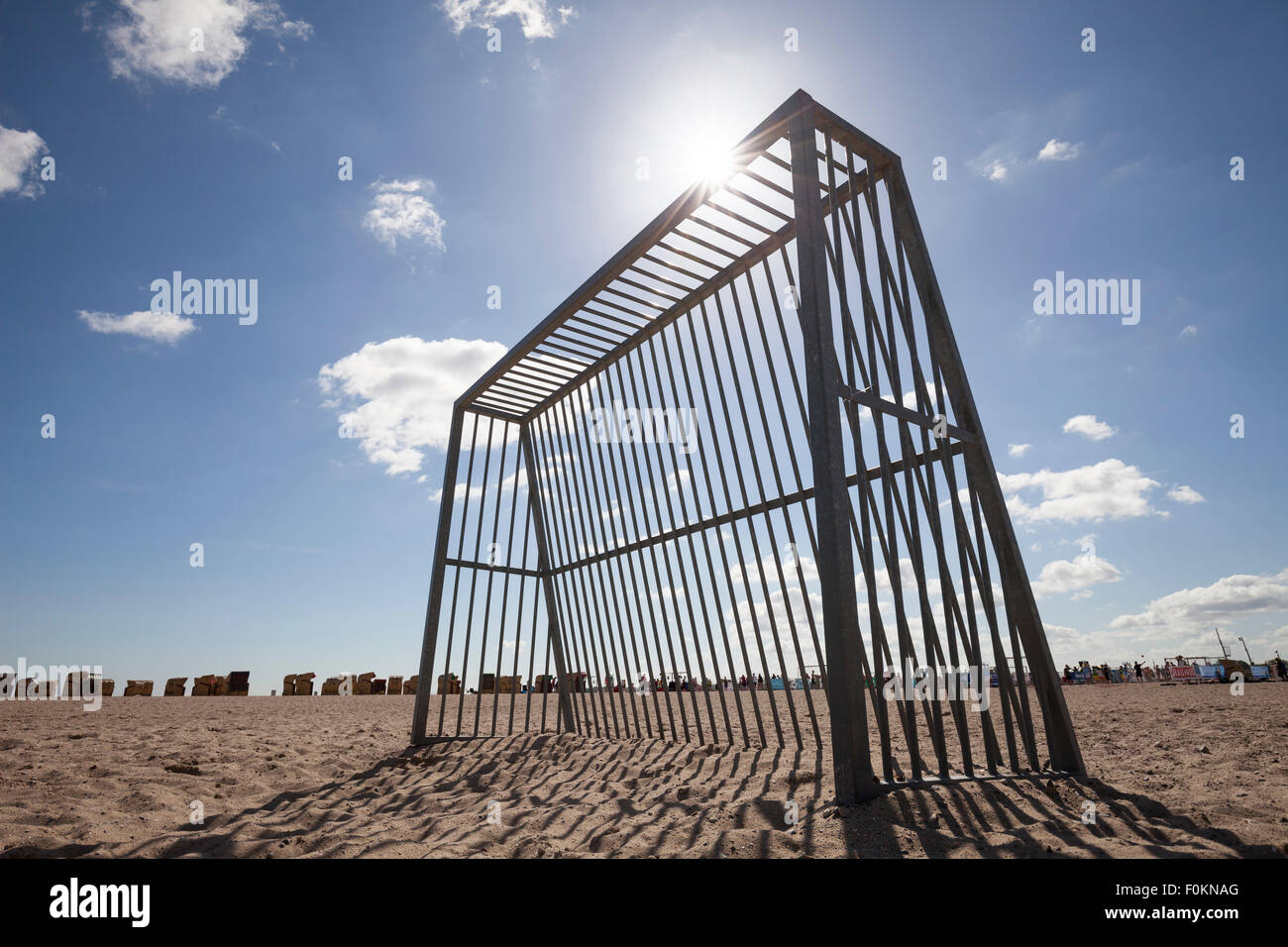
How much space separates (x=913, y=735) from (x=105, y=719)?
8.77m

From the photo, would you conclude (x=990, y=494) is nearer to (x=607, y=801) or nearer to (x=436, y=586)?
(x=607, y=801)

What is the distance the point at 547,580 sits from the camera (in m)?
7.20

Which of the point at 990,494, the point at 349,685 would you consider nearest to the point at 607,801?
the point at 990,494

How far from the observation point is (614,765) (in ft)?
15.5

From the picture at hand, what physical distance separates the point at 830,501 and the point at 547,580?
4.71 m

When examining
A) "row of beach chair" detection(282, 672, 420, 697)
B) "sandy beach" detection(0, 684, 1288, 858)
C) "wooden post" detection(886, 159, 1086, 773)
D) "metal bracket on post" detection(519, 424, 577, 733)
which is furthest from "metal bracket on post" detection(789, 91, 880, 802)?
"row of beach chair" detection(282, 672, 420, 697)

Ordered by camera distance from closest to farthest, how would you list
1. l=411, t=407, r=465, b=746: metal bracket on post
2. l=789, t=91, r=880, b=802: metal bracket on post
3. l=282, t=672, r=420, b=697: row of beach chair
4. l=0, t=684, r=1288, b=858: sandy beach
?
1. l=0, t=684, r=1288, b=858: sandy beach
2. l=789, t=91, r=880, b=802: metal bracket on post
3. l=411, t=407, r=465, b=746: metal bracket on post
4. l=282, t=672, r=420, b=697: row of beach chair

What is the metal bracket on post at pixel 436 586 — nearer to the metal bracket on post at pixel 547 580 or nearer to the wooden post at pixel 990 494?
the metal bracket on post at pixel 547 580

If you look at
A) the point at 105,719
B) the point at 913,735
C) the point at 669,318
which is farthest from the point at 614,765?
the point at 105,719

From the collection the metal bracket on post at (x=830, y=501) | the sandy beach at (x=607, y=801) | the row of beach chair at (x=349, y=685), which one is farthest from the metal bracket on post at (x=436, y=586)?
the row of beach chair at (x=349, y=685)

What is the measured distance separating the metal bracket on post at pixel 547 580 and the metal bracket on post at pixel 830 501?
4.15 metres

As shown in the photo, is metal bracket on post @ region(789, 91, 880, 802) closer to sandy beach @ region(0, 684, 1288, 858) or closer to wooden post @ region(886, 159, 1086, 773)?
sandy beach @ region(0, 684, 1288, 858)

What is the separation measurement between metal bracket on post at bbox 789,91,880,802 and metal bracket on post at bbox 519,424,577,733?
4.15 m

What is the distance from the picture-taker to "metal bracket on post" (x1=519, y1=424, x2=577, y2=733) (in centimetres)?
684
